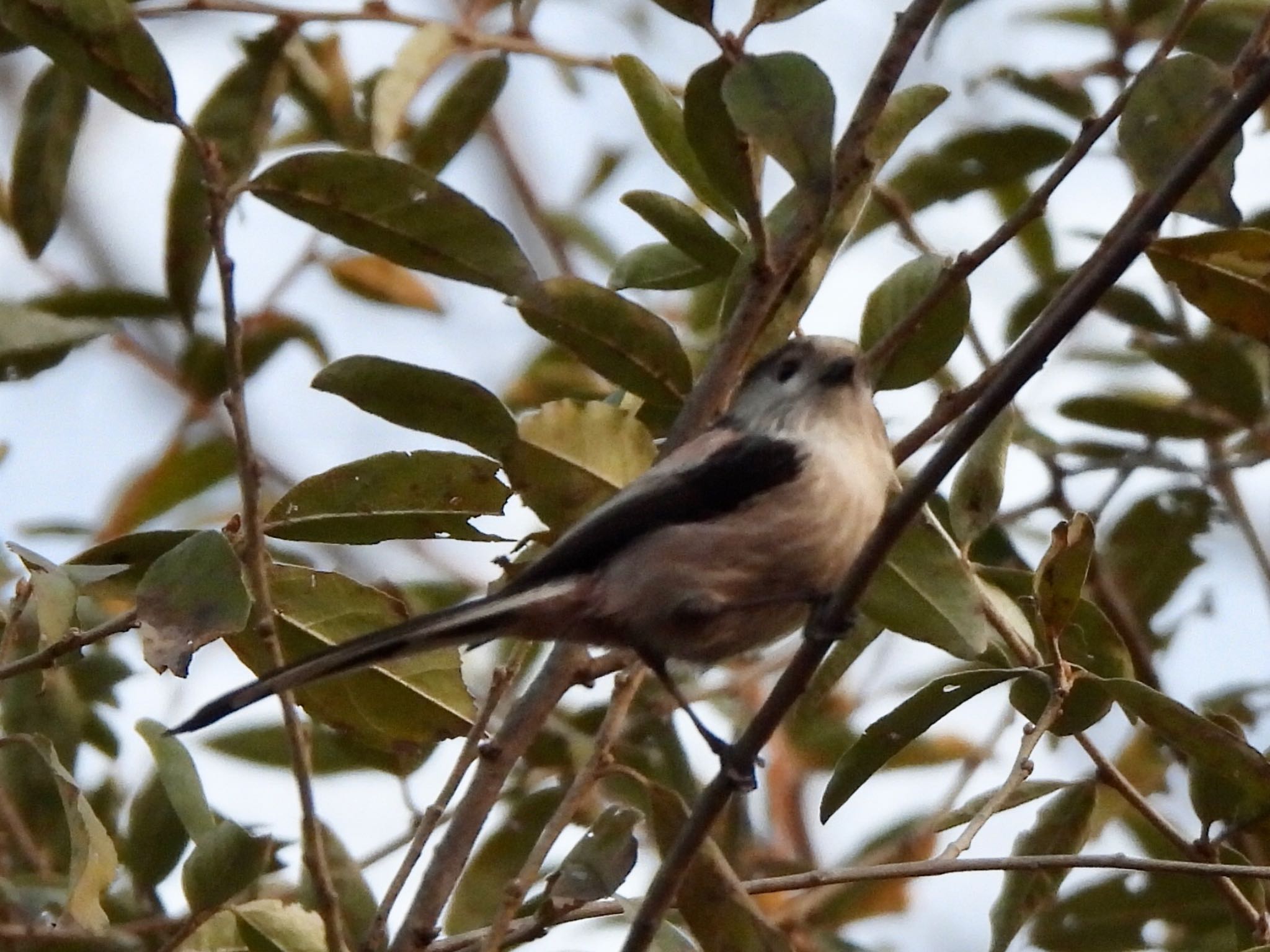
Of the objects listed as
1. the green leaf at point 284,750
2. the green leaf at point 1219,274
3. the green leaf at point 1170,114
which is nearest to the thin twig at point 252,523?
the green leaf at point 1170,114

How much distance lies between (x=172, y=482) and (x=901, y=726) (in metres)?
2.18

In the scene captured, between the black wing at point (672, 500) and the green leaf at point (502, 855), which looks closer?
the black wing at point (672, 500)

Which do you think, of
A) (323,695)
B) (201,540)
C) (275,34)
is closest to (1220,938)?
(323,695)

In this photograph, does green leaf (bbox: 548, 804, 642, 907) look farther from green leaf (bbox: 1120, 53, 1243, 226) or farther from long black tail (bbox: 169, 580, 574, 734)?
green leaf (bbox: 1120, 53, 1243, 226)

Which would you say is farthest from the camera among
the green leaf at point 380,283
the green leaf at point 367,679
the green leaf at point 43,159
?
the green leaf at point 380,283

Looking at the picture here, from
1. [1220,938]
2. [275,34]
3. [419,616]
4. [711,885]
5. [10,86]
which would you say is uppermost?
[10,86]

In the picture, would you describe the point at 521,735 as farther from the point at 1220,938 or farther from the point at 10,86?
the point at 10,86

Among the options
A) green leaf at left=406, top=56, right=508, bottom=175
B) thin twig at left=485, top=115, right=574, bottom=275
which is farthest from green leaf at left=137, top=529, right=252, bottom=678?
thin twig at left=485, top=115, right=574, bottom=275

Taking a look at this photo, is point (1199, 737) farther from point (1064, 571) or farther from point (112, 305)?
point (112, 305)

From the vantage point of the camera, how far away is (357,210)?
2352mm

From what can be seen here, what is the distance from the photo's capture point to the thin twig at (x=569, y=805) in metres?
2.01

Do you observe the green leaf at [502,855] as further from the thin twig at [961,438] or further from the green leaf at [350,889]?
the thin twig at [961,438]

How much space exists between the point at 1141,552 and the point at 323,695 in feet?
6.63

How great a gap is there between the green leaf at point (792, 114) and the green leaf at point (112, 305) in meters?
1.58
